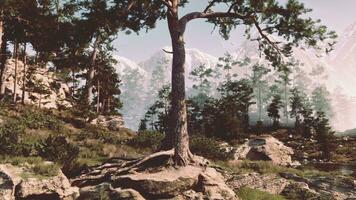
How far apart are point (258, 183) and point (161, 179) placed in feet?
16.6

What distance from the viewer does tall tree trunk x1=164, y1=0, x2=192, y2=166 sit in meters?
13.7

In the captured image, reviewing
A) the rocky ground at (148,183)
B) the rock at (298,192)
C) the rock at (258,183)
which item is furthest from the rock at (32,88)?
the rock at (298,192)

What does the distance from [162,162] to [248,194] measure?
11.2ft

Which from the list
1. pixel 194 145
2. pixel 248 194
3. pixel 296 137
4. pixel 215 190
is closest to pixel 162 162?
pixel 215 190

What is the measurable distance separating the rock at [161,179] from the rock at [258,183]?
5.73 feet

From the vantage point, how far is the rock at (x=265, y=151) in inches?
1204

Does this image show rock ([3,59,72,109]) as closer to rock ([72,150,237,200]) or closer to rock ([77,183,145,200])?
rock ([72,150,237,200])

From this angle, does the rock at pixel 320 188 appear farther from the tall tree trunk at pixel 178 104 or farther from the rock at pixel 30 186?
the rock at pixel 30 186

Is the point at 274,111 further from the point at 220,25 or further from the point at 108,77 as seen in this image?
the point at 220,25

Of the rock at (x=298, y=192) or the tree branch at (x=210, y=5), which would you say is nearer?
the rock at (x=298, y=192)

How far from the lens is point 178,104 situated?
47.4 ft

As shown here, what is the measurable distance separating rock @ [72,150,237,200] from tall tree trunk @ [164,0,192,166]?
14.8 inches

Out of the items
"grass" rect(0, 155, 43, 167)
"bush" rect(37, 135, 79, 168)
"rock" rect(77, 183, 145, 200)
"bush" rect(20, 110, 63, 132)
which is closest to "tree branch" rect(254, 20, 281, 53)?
"rock" rect(77, 183, 145, 200)

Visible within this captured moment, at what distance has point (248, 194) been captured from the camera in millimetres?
13664
